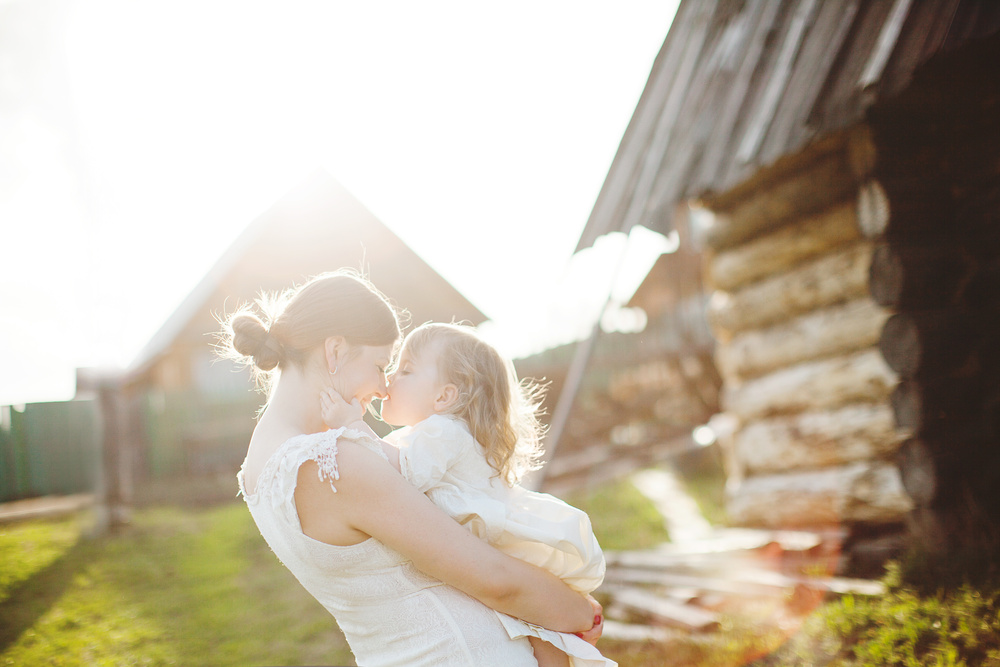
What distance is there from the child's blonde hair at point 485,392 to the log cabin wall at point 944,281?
2.64 m

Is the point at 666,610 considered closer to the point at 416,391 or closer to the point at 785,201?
the point at 416,391

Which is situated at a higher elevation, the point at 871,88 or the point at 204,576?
the point at 871,88

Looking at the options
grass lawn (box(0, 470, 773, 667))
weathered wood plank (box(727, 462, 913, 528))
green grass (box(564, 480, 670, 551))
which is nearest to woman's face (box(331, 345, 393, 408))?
grass lawn (box(0, 470, 773, 667))

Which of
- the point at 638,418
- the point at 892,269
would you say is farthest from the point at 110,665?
the point at 638,418

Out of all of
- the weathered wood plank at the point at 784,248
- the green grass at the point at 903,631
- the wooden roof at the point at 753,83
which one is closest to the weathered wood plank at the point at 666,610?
the green grass at the point at 903,631

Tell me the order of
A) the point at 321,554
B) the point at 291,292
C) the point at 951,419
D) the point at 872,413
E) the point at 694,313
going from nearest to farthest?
the point at 321,554 < the point at 291,292 < the point at 951,419 < the point at 872,413 < the point at 694,313

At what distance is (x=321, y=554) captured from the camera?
1.57m

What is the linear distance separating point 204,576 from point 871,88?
19.9ft

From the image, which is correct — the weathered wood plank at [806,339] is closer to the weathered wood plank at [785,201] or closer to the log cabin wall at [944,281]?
the log cabin wall at [944,281]

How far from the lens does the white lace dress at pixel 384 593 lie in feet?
5.17

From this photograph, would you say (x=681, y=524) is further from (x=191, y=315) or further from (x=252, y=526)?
(x=191, y=315)

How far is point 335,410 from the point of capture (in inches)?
69.4

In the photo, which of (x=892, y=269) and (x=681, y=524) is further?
(x=681, y=524)

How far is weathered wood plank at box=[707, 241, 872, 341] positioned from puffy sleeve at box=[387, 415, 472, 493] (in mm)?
3273
